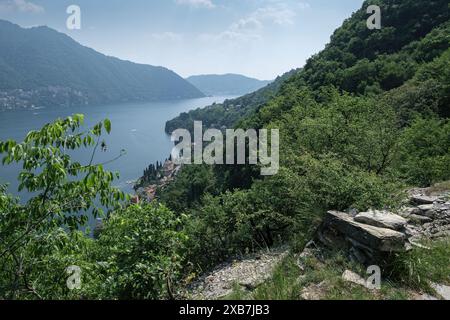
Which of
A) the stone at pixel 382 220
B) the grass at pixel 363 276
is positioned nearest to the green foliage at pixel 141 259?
the grass at pixel 363 276

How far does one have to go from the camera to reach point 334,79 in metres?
62.4

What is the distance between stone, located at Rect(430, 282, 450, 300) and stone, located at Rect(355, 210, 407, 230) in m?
1.29

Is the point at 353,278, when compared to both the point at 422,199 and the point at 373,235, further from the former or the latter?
the point at 422,199

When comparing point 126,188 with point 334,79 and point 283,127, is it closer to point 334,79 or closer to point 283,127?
point 334,79

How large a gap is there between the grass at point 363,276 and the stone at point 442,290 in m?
0.13

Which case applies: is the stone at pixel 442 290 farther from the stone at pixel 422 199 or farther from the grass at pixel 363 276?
the stone at pixel 422 199

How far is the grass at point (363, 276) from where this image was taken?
6.28 metres

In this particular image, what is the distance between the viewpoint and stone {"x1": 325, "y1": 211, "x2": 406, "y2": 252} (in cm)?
679

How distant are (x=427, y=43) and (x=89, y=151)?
116927 millimetres

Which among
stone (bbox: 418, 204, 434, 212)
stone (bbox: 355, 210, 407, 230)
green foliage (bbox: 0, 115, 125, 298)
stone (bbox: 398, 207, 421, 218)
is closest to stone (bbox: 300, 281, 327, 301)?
stone (bbox: 355, 210, 407, 230)

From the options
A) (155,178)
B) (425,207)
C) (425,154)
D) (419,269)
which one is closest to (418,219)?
(425,207)

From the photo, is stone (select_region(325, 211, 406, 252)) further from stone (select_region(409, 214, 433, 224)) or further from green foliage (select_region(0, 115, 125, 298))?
green foliage (select_region(0, 115, 125, 298))

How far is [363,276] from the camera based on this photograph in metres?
6.79
